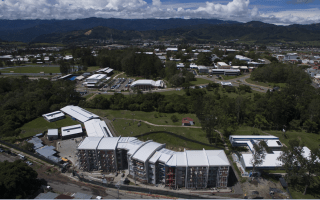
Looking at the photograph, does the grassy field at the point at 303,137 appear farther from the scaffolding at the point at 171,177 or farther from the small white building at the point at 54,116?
the small white building at the point at 54,116

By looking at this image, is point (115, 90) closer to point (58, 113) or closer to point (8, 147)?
point (58, 113)

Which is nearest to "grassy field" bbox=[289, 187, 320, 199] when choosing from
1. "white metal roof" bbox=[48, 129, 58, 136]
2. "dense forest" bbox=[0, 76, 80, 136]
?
"white metal roof" bbox=[48, 129, 58, 136]

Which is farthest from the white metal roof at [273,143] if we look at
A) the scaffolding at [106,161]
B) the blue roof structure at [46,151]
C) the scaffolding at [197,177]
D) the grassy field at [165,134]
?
the blue roof structure at [46,151]

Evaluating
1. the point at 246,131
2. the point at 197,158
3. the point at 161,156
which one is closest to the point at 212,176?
the point at 197,158

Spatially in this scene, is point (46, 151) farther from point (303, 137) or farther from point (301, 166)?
point (303, 137)

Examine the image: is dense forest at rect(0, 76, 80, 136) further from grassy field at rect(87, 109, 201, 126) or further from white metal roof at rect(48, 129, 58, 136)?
grassy field at rect(87, 109, 201, 126)

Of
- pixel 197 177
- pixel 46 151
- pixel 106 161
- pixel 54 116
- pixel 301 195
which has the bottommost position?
pixel 301 195
